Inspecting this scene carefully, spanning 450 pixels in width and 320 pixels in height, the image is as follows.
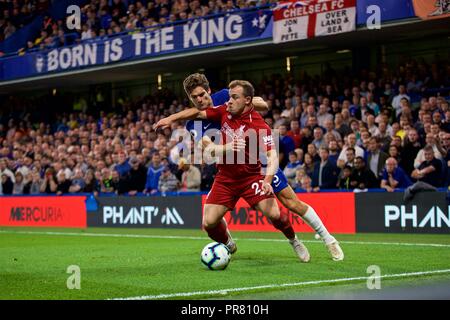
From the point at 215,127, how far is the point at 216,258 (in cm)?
179

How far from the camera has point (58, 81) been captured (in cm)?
3262

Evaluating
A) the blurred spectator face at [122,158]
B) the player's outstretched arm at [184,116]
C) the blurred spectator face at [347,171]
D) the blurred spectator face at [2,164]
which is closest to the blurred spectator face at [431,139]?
the blurred spectator face at [347,171]

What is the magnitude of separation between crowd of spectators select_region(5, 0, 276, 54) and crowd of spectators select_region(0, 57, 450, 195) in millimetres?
2862

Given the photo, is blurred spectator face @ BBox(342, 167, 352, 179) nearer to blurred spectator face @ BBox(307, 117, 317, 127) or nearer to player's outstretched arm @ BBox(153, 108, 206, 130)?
blurred spectator face @ BBox(307, 117, 317, 127)

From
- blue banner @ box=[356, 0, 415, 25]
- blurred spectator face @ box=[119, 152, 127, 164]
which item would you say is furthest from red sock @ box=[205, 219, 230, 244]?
blurred spectator face @ box=[119, 152, 127, 164]

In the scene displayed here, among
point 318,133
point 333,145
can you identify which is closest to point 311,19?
point 318,133

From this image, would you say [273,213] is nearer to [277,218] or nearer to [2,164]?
[277,218]

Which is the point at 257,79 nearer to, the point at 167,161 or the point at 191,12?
the point at 191,12

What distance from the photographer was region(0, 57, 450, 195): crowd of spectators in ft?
57.0

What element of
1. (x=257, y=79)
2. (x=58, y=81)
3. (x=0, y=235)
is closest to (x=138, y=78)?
(x=58, y=81)

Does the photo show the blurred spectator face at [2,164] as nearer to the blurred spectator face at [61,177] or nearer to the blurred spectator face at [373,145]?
the blurred spectator face at [61,177]

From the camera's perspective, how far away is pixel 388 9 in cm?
2033

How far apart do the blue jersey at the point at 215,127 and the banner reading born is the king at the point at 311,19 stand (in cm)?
1041
